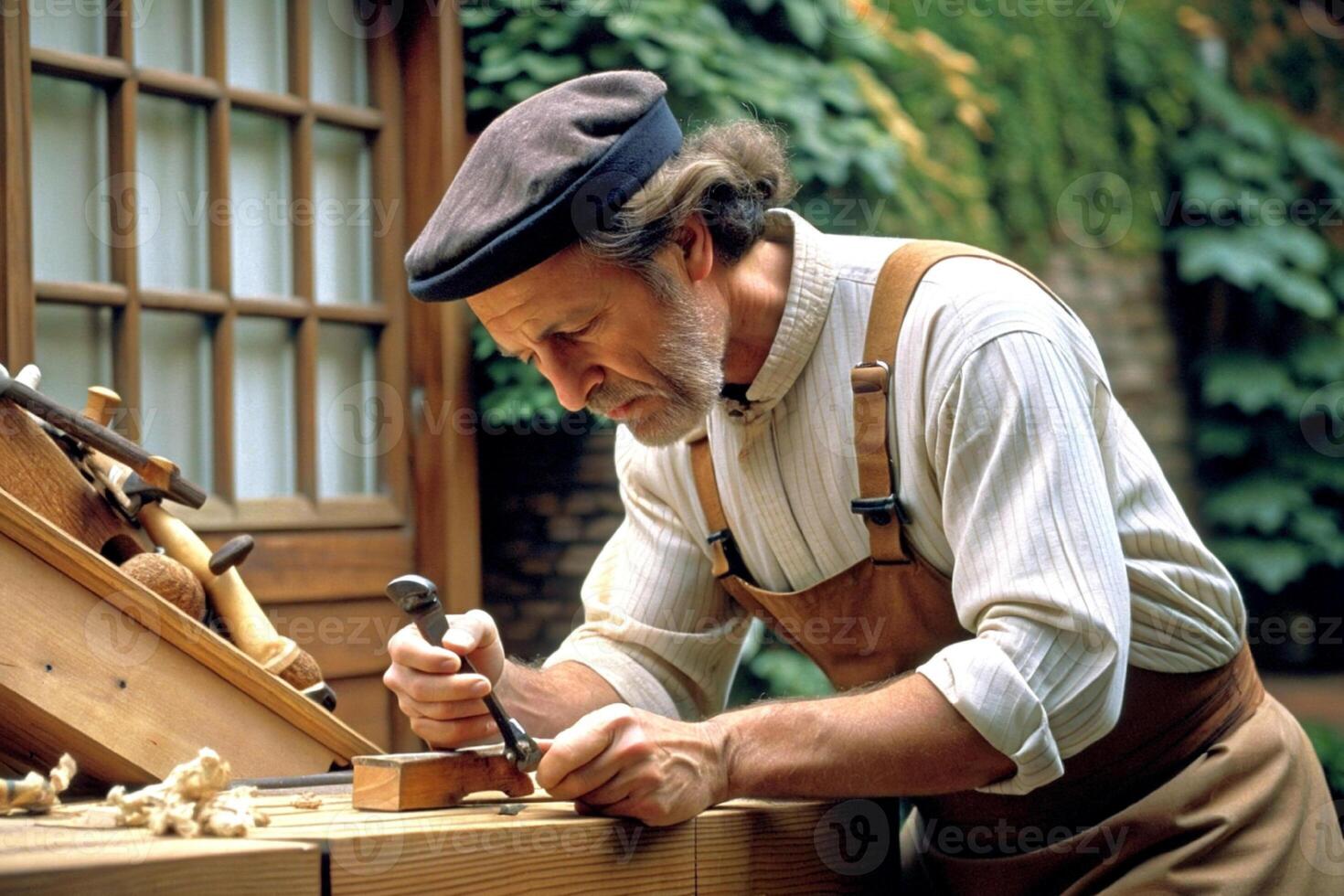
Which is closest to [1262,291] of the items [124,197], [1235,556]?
[1235,556]

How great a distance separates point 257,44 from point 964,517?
2868 mm

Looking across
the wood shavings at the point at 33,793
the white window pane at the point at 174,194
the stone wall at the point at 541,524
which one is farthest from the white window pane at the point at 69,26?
the wood shavings at the point at 33,793

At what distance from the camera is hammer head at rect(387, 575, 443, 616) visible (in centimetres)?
172

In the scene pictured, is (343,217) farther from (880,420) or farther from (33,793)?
(33,793)

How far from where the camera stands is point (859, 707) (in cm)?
183

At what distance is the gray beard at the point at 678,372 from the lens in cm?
213

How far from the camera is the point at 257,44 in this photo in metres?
4.03

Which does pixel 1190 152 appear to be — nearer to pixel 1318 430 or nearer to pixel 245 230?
pixel 1318 430

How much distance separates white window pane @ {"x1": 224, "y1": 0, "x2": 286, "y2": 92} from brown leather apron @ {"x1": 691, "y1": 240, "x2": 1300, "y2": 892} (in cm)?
245

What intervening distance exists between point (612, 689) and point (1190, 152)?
7.19m

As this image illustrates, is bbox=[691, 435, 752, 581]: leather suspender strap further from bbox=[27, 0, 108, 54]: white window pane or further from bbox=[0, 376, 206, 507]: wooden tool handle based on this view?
bbox=[27, 0, 108, 54]: white window pane

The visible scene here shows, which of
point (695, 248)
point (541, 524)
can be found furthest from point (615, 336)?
point (541, 524)

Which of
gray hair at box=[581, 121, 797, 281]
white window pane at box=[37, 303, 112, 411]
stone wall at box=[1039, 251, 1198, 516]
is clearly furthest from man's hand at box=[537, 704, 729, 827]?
stone wall at box=[1039, 251, 1198, 516]

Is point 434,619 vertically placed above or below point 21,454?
below
